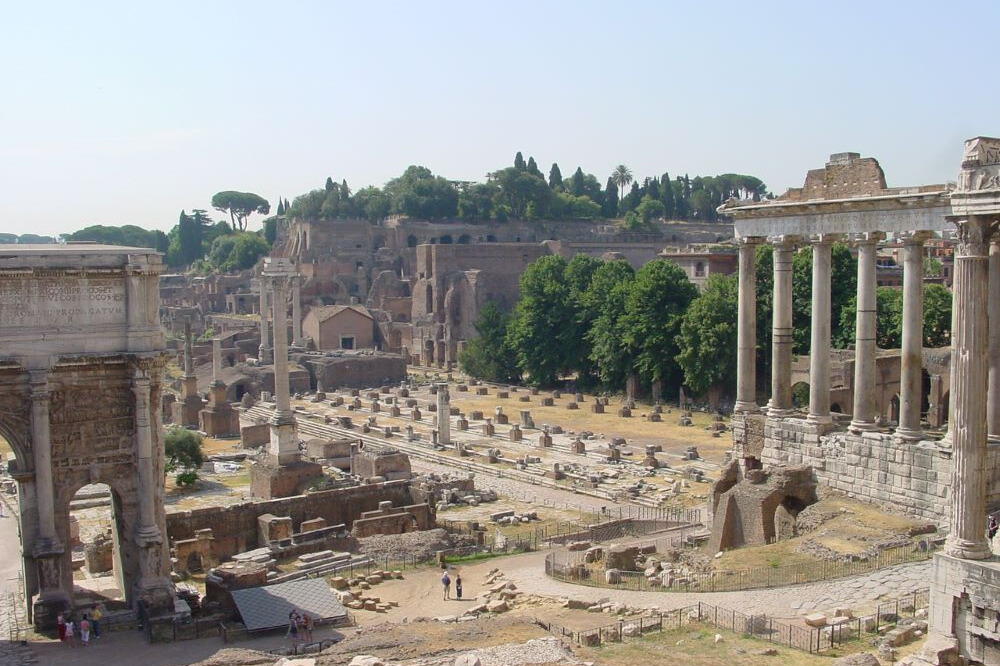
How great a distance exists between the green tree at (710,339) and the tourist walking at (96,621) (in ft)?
110

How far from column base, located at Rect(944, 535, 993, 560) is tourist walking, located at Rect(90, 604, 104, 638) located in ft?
46.6

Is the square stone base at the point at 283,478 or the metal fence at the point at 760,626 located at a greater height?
the metal fence at the point at 760,626

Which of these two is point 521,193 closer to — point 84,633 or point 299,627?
point 299,627

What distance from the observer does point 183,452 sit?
37.9 metres

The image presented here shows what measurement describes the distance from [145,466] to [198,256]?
121506mm

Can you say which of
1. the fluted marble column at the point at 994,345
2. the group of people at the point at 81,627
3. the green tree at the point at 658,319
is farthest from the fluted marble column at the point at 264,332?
the fluted marble column at the point at 994,345

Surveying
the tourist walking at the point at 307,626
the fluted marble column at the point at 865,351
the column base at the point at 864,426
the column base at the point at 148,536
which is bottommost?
the tourist walking at the point at 307,626

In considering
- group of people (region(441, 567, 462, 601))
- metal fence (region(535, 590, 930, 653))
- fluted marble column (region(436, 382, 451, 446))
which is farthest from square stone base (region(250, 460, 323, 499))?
metal fence (region(535, 590, 930, 653))

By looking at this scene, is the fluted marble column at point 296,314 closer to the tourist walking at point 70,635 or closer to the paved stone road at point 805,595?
the paved stone road at point 805,595

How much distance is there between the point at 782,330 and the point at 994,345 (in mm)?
5779

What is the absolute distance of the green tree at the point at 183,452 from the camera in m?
37.5

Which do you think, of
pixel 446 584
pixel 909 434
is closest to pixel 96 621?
pixel 446 584

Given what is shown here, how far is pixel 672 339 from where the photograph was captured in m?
51.9

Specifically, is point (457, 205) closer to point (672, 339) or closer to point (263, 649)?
point (672, 339)
